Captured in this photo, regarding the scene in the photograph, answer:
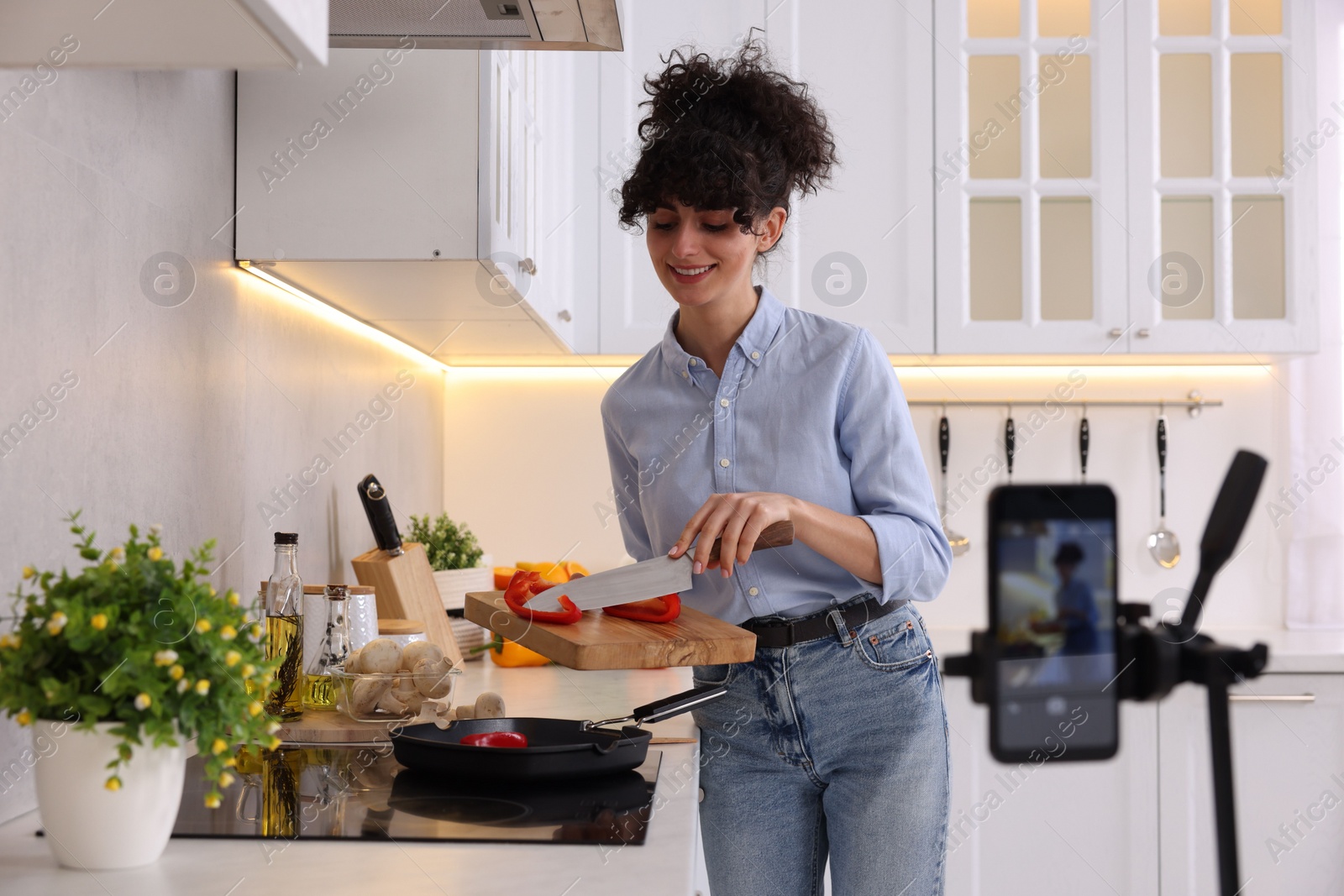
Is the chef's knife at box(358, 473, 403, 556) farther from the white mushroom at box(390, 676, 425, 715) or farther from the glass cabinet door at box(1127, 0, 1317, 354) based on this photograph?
the glass cabinet door at box(1127, 0, 1317, 354)

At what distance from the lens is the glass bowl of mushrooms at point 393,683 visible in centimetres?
114

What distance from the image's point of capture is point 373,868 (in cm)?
72

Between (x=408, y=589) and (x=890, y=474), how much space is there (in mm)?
853

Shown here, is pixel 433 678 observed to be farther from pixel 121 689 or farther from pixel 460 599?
pixel 460 599

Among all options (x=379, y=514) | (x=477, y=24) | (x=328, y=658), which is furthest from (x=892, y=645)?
(x=379, y=514)

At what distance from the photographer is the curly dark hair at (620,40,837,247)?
1071mm

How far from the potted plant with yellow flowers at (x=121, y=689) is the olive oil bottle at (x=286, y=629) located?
0.46 meters

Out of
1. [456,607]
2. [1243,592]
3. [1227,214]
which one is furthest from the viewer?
[1243,592]

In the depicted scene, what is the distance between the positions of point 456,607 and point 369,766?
90 centimetres

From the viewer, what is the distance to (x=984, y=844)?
2086mm

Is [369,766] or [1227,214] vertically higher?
[1227,214]

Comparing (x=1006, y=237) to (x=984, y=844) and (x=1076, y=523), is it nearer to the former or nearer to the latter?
(x=984, y=844)

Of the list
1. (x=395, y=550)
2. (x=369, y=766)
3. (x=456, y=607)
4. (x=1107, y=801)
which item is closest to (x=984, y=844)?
(x=1107, y=801)

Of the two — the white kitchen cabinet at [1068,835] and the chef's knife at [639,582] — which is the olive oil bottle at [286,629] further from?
the white kitchen cabinet at [1068,835]
